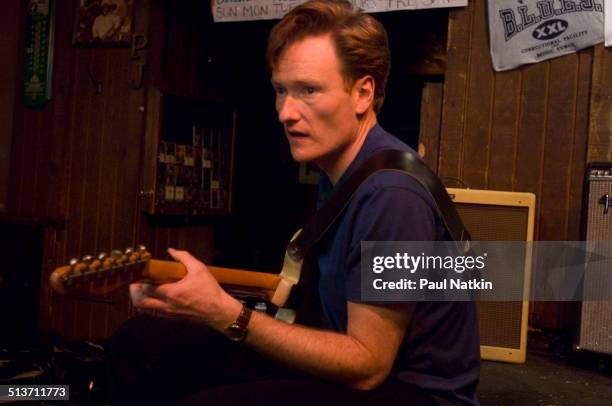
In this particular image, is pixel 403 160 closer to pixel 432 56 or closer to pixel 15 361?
pixel 15 361

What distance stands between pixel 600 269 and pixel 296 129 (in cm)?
215

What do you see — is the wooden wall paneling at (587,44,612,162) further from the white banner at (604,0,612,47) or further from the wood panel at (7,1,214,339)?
the wood panel at (7,1,214,339)

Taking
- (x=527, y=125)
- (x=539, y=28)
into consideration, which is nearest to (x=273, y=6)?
(x=539, y=28)

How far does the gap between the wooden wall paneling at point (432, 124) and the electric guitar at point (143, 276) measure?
2320mm

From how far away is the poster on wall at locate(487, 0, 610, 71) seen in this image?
11.8ft

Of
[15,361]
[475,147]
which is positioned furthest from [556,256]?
[15,361]

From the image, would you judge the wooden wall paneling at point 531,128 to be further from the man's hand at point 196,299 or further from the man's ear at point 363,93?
the man's hand at point 196,299

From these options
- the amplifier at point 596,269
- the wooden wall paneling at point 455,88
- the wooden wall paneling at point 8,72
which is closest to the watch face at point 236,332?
the amplifier at point 596,269

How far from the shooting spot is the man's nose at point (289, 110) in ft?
5.45

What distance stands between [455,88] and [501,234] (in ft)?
3.14

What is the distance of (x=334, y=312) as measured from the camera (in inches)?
61.2

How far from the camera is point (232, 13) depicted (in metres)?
4.30

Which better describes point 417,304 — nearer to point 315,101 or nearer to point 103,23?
point 315,101

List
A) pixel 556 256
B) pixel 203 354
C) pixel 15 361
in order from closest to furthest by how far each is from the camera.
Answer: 1. pixel 203 354
2. pixel 15 361
3. pixel 556 256
